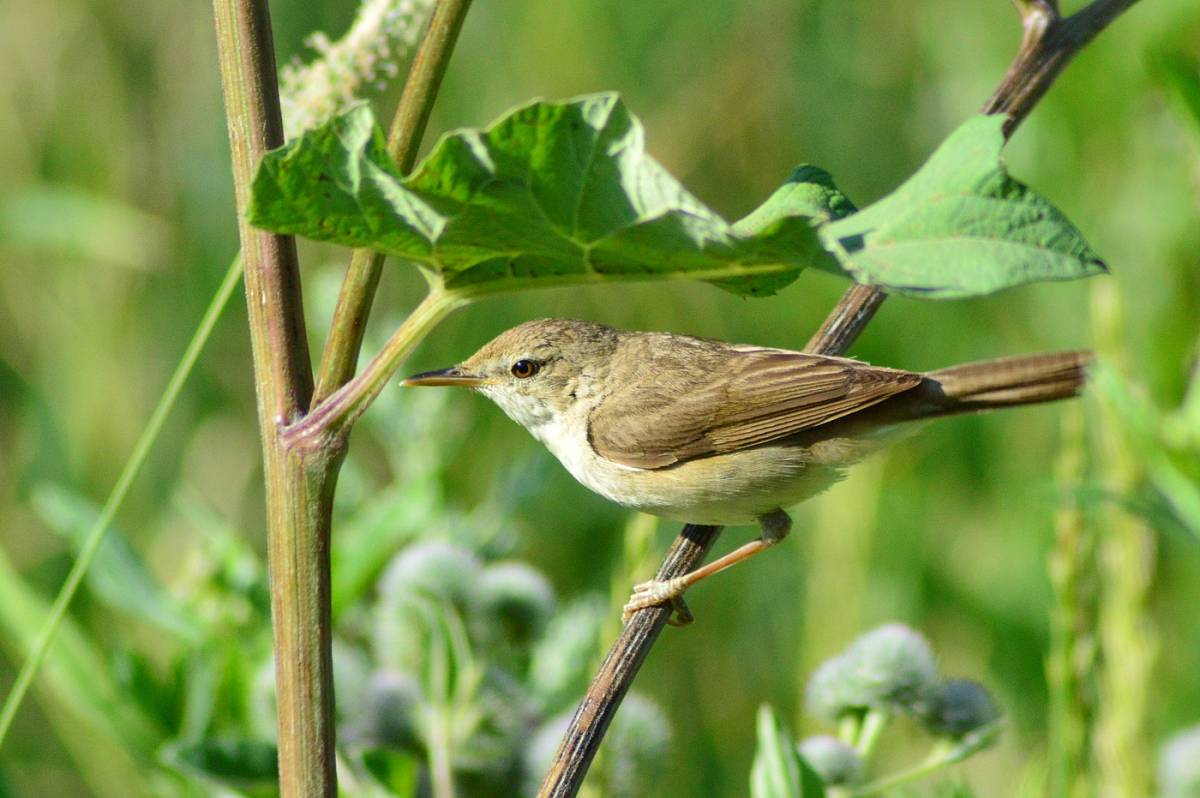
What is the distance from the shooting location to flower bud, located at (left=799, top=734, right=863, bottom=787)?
1751 mm

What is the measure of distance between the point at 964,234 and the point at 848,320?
81 centimetres

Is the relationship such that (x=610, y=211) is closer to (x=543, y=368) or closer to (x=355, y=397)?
(x=355, y=397)

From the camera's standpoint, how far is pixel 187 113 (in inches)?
174

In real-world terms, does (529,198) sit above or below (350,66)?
below

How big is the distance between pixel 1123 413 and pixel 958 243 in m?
1.20

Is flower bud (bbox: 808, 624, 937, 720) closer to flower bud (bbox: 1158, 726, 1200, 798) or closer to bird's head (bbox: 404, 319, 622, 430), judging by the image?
flower bud (bbox: 1158, 726, 1200, 798)

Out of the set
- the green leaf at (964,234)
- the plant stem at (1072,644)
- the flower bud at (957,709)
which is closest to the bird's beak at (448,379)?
the flower bud at (957,709)

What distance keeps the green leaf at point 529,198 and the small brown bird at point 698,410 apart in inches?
44.2

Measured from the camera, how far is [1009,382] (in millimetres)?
2002

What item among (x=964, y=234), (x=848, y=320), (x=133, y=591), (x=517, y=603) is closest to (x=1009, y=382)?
(x=848, y=320)

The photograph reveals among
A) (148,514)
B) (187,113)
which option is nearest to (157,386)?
(148,514)

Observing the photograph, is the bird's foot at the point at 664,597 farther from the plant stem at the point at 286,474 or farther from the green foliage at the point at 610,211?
the green foliage at the point at 610,211

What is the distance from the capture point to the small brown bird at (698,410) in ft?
8.14

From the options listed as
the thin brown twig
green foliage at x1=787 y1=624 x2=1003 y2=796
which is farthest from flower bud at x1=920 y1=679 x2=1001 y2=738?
the thin brown twig
